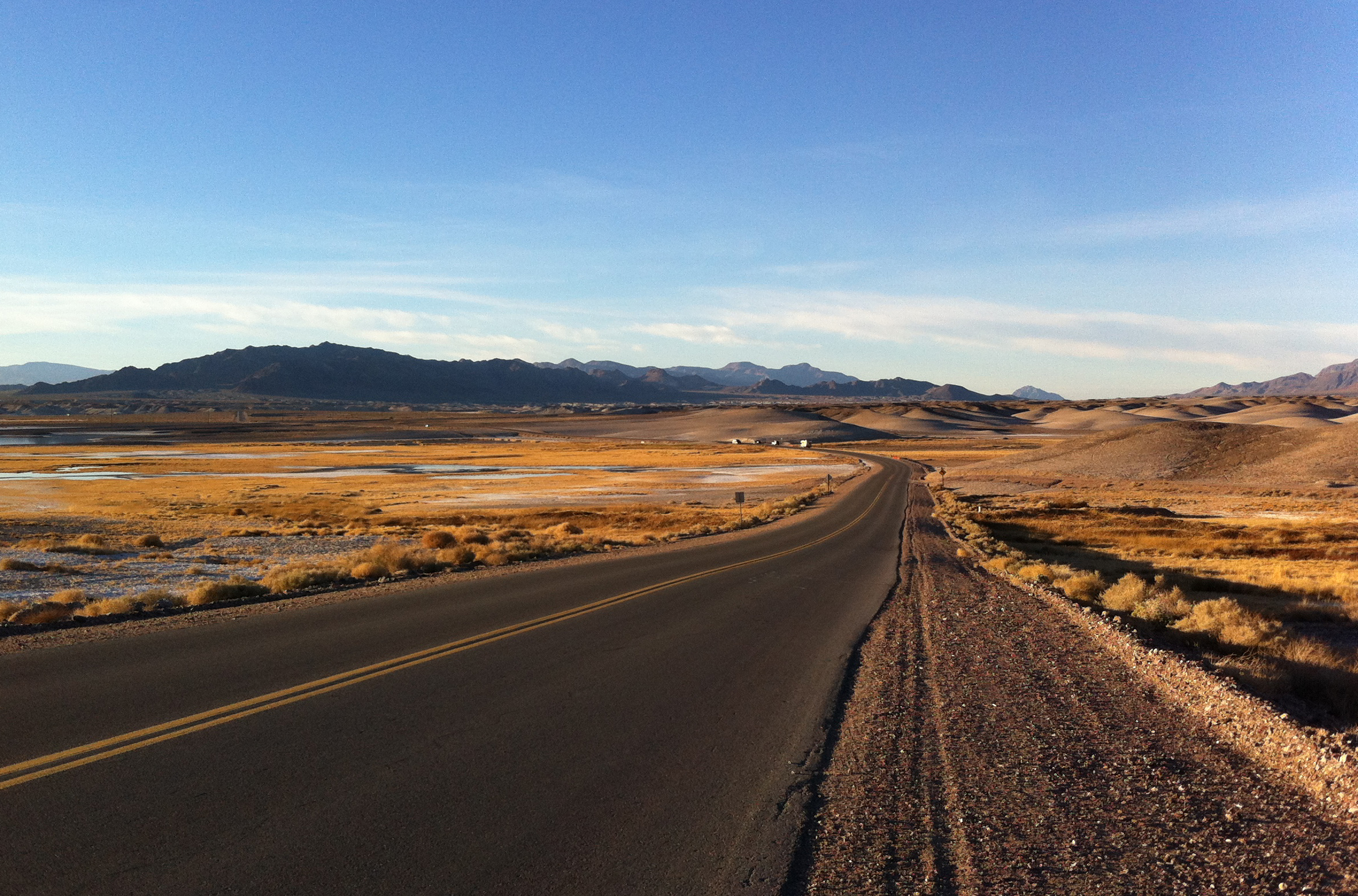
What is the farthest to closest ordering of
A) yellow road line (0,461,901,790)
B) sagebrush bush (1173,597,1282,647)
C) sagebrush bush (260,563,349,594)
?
1. sagebrush bush (260,563,349,594)
2. sagebrush bush (1173,597,1282,647)
3. yellow road line (0,461,901,790)

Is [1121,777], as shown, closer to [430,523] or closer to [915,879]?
[915,879]

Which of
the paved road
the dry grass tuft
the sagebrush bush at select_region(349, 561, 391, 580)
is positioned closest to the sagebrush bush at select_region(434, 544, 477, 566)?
the sagebrush bush at select_region(349, 561, 391, 580)

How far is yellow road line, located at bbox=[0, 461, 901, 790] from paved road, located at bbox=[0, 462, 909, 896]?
0.15 ft

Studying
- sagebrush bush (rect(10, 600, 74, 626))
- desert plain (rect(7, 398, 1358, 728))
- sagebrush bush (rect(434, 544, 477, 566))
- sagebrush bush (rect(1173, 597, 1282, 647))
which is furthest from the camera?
sagebrush bush (rect(434, 544, 477, 566))

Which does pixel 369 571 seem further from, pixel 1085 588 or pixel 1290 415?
pixel 1290 415

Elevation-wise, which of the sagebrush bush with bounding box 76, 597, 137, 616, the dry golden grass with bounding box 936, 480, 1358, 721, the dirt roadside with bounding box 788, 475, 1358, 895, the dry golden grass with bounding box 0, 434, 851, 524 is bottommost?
the dry golden grass with bounding box 0, 434, 851, 524

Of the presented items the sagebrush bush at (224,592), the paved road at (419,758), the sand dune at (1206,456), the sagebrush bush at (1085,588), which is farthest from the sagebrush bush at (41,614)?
the sand dune at (1206,456)

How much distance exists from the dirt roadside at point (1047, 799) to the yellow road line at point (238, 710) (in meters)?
5.12

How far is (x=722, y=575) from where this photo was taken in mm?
19219

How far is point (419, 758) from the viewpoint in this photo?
682 cm

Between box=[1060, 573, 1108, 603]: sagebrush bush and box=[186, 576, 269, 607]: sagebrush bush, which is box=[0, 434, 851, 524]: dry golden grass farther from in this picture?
box=[1060, 573, 1108, 603]: sagebrush bush

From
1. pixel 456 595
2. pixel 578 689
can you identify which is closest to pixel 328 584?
pixel 456 595

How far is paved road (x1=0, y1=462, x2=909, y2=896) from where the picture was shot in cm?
508

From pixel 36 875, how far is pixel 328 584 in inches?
514
